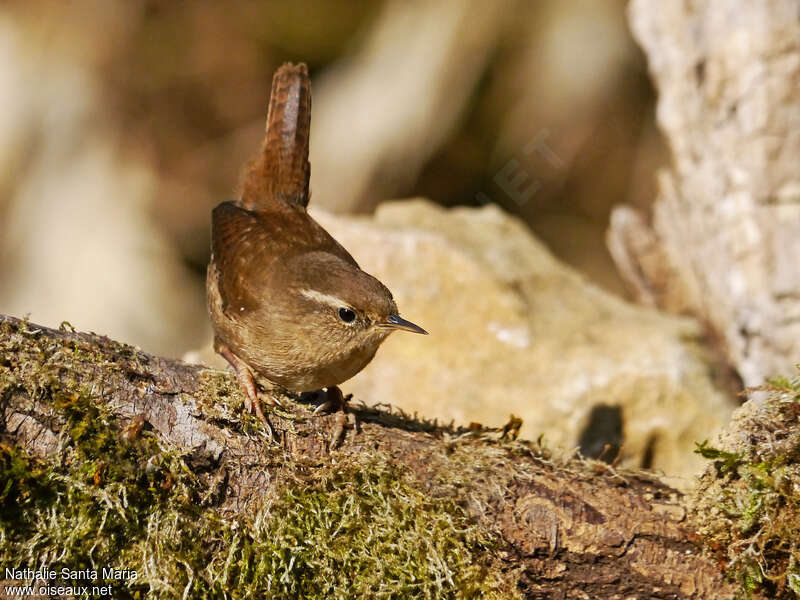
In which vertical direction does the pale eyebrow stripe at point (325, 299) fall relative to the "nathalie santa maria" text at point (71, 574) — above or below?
above

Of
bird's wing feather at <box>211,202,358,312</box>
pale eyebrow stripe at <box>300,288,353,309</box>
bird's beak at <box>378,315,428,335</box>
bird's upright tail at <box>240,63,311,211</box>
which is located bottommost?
bird's beak at <box>378,315,428,335</box>

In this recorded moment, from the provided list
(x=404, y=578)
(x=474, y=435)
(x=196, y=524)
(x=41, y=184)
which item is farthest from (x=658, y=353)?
(x=41, y=184)

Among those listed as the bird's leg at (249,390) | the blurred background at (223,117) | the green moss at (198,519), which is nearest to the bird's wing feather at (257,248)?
the bird's leg at (249,390)

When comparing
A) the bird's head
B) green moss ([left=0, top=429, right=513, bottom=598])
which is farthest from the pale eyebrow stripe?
green moss ([left=0, top=429, right=513, bottom=598])

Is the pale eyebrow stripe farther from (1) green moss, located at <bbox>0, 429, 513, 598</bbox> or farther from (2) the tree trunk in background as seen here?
(2) the tree trunk in background

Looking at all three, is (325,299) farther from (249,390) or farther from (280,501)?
(280,501)

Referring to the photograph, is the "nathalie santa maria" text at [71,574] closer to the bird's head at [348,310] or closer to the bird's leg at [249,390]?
the bird's leg at [249,390]
